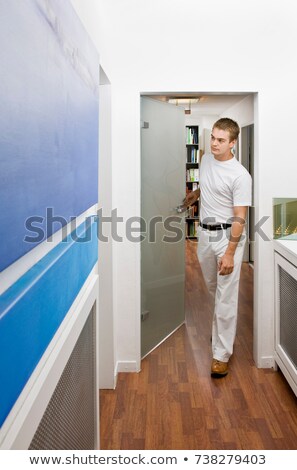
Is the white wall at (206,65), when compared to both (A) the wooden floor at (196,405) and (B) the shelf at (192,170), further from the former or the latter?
(B) the shelf at (192,170)

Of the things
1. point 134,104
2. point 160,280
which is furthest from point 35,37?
point 160,280

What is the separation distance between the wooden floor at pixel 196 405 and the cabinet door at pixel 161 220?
26cm

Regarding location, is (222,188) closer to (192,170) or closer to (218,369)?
(218,369)

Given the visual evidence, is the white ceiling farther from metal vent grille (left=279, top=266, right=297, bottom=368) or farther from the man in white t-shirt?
metal vent grille (left=279, top=266, right=297, bottom=368)

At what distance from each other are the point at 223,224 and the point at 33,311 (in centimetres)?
229

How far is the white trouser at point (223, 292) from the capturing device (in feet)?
10.0

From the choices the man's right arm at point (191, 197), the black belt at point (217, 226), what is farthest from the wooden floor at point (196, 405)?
the man's right arm at point (191, 197)

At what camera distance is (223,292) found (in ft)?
10.1

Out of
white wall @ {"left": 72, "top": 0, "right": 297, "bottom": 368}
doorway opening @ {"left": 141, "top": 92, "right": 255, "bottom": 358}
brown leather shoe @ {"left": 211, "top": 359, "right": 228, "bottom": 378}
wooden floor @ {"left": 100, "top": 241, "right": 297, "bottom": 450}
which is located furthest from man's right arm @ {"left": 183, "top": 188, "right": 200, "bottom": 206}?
brown leather shoe @ {"left": 211, "top": 359, "right": 228, "bottom": 378}

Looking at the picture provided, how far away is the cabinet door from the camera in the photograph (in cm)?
328

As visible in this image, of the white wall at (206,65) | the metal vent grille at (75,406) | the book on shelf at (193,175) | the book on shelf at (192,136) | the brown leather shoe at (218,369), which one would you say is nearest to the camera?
the metal vent grille at (75,406)

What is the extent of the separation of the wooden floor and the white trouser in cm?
19

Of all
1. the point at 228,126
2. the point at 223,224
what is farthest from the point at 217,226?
the point at 228,126

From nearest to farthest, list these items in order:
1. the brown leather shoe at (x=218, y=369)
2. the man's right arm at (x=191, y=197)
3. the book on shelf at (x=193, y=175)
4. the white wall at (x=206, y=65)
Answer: the white wall at (x=206, y=65), the brown leather shoe at (x=218, y=369), the man's right arm at (x=191, y=197), the book on shelf at (x=193, y=175)
